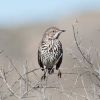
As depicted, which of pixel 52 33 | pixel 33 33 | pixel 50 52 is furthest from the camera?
pixel 33 33

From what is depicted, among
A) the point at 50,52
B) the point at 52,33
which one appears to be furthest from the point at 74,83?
the point at 52,33

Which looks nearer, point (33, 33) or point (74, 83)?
point (74, 83)

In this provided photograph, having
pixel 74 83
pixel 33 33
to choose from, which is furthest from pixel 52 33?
pixel 33 33

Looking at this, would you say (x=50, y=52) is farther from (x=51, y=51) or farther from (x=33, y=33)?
(x=33, y=33)

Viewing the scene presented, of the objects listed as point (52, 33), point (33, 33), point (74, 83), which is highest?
point (52, 33)

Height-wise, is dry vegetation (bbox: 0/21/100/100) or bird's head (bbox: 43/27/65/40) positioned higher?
bird's head (bbox: 43/27/65/40)

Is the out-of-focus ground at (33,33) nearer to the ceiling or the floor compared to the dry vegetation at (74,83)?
nearer to the floor

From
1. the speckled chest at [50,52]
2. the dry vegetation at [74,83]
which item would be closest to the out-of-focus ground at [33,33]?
the speckled chest at [50,52]

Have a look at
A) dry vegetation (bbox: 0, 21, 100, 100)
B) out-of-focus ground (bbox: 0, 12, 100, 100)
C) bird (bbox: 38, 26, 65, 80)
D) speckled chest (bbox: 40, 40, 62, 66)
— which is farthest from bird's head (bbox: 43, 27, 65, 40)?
out-of-focus ground (bbox: 0, 12, 100, 100)

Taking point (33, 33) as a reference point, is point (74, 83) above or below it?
above

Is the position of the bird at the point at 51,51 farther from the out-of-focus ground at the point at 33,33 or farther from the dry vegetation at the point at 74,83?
the out-of-focus ground at the point at 33,33

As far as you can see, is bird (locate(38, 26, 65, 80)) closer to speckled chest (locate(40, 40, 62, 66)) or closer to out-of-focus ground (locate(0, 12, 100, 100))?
speckled chest (locate(40, 40, 62, 66))

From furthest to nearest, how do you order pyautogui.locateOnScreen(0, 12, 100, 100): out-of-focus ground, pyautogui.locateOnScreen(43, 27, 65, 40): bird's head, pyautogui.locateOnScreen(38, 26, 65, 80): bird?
1. pyautogui.locateOnScreen(0, 12, 100, 100): out-of-focus ground
2. pyautogui.locateOnScreen(43, 27, 65, 40): bird's head
3. pyautogui.locateOnScreen(38, 26, 65, 80): bird

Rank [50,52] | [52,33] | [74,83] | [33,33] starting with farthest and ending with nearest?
[33,33] → [52,33] → [50,52] → [74,83]
